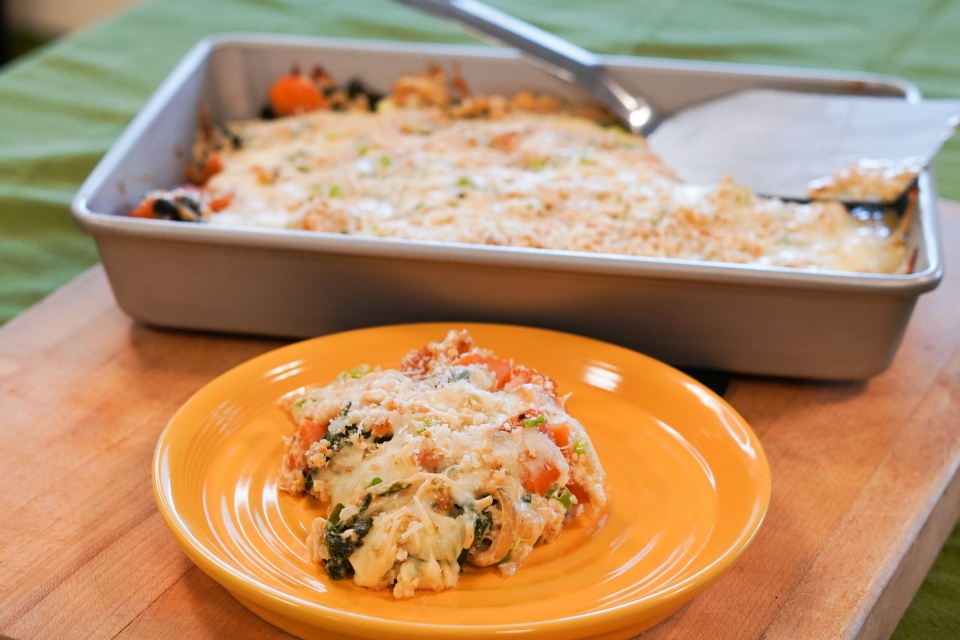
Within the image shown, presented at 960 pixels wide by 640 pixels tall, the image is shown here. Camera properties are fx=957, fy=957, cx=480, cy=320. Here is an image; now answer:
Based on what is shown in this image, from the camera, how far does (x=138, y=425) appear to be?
1486 mm

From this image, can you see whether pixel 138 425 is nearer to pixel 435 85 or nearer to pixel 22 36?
pixel 435 85

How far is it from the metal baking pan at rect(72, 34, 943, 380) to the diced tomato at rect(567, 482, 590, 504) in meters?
0.37

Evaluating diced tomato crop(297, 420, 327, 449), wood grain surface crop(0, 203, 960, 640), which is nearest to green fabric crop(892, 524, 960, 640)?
wood grain surface crop(0, 203, 960, 640)

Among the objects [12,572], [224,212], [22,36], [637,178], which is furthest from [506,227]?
[22,36]

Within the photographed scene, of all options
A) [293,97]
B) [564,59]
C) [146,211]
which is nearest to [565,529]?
[146,211]

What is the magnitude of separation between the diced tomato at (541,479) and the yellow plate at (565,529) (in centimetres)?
A: 9

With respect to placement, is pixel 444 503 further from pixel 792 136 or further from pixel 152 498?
pixel 792 136

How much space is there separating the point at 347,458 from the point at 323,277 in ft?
1.42

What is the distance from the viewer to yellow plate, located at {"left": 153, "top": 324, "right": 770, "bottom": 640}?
41.3 inches

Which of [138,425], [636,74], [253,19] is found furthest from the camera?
[253,19]

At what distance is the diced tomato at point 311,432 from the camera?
123 cm

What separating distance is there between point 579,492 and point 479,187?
83 centimetres

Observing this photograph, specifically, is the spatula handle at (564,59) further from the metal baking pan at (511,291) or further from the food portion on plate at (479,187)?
the metal baking pan at (511,291)

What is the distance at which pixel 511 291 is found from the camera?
1.51 m
